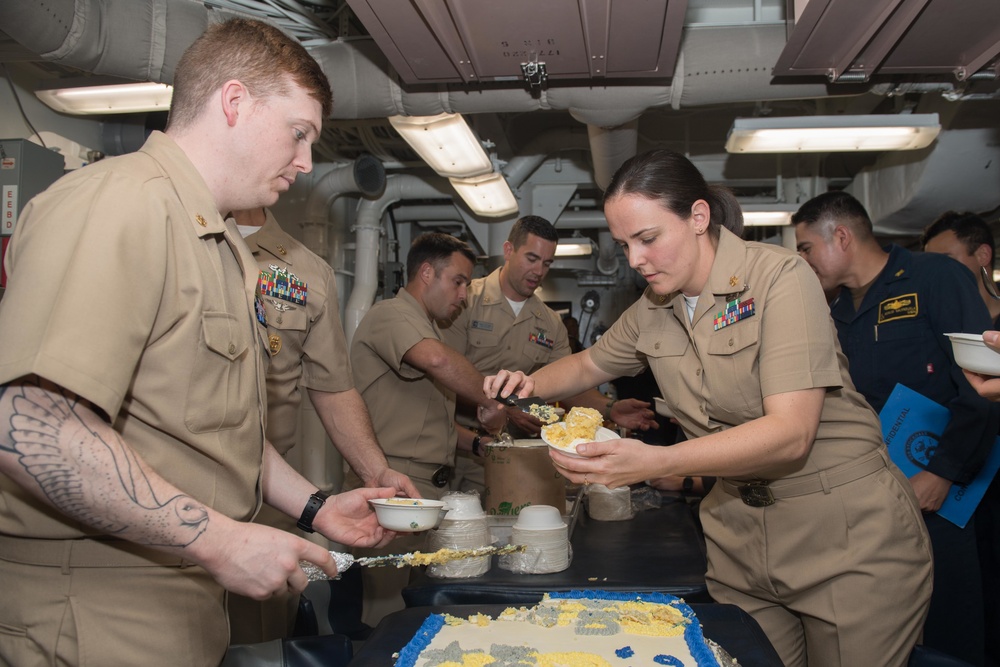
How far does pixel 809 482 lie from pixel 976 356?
0.52m

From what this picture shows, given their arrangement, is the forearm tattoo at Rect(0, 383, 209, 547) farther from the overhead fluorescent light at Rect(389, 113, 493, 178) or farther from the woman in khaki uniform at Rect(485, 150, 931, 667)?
the overhead fluorescent light at Rect(389, 113, 493, 178)

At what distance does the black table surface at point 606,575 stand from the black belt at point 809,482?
351 millimetres

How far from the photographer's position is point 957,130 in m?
4.54

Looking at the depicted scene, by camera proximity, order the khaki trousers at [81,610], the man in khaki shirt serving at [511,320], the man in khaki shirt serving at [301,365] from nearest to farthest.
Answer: the khaki trousers at [81,610]
the man in khaki shirt serving at [301,365]
the man in khaki shirt serving at [511,320]

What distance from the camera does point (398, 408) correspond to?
3391mm

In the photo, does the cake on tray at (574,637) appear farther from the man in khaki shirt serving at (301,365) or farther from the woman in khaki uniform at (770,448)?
the man in khaki shirt serving at (301,365)

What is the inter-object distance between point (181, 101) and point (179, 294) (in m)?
0.46

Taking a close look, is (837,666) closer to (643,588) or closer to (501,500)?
(643,588)

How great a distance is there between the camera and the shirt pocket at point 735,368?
1.87 meters

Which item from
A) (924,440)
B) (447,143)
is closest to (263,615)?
(924,440)

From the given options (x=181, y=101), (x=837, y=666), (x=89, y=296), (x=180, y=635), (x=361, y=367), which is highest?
(x=181, y=101)

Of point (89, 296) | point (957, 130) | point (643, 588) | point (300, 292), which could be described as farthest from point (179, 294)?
point (957, 130)

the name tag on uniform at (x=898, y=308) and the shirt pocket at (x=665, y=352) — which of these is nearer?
the shirt pocket at (x=665, y=352)

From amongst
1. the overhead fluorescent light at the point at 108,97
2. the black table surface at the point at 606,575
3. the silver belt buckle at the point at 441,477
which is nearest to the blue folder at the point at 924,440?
the black table surface at the point at 606,575
